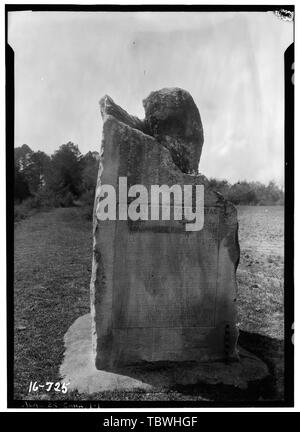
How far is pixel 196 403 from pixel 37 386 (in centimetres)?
177

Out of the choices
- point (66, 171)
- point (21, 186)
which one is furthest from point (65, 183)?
point (21, 186)

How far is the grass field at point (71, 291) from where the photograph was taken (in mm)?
5008

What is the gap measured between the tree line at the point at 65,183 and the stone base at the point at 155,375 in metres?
3.19

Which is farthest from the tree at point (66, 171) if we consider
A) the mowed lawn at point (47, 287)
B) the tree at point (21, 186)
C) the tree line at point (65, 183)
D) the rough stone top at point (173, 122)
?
the rough stone top at point (173, 122)

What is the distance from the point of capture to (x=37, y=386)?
15.7ft

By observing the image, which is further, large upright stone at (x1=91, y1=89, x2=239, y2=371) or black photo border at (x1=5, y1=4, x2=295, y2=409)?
large upright stone at (x1=91, y1=89, x2=239, y2=371)

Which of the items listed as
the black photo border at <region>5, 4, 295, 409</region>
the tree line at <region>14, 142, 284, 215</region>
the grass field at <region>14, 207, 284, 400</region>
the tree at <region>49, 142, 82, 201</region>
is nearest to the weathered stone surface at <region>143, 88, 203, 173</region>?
the black photo border at <region>5, 4, 295, 409</region>

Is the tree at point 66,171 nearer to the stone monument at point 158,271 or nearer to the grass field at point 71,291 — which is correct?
the grass field at point 71,291

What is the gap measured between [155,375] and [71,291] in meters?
3.94

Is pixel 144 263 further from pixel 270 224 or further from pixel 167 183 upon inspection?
pixel 270 224

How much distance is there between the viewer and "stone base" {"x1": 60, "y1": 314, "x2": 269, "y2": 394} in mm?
4641

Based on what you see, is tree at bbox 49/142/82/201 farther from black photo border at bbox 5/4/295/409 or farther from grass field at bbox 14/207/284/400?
black photo border at bbox 5/4/295/409

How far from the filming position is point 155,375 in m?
4.86

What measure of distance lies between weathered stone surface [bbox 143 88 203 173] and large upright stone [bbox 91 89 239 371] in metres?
0.02
